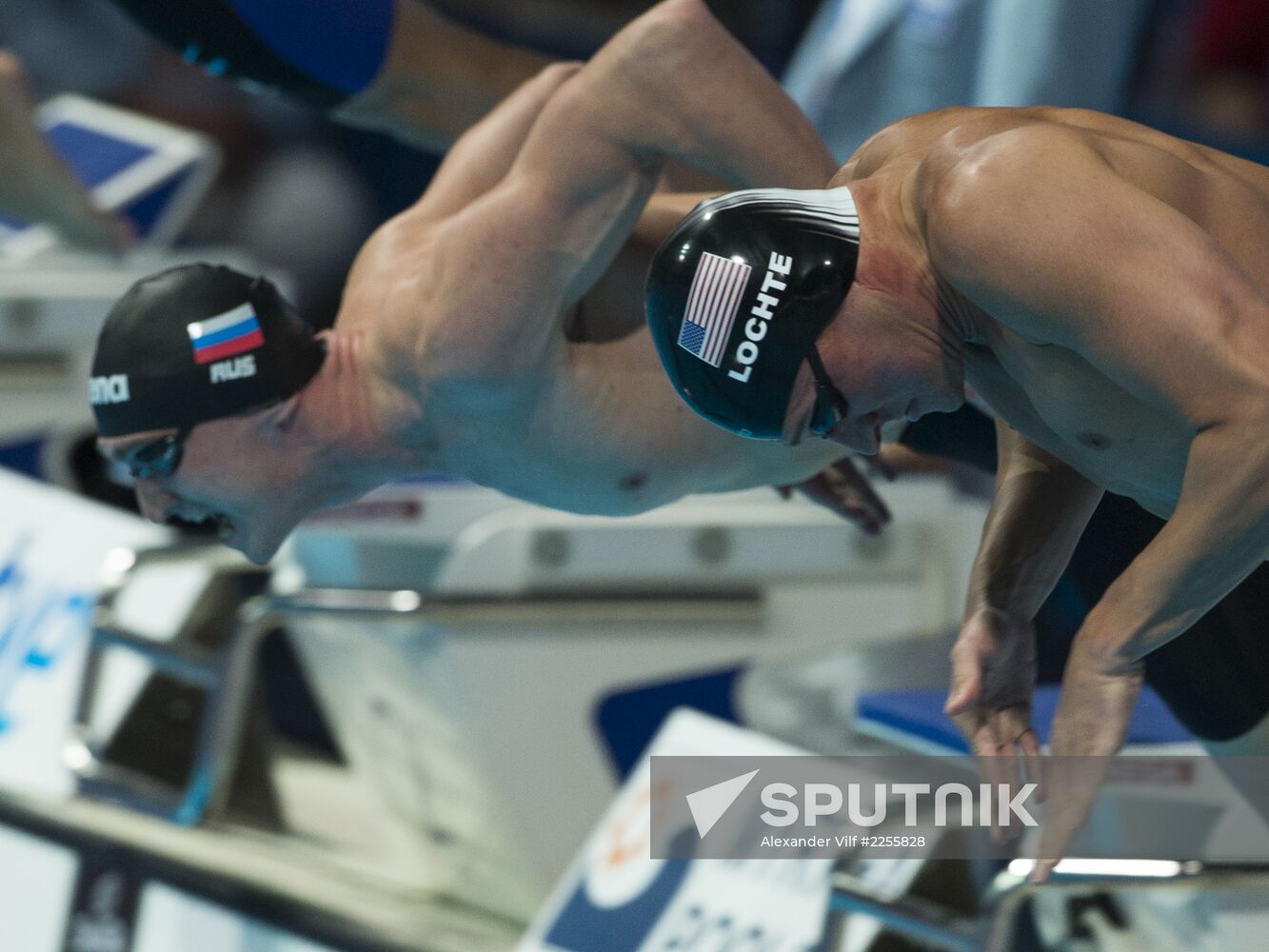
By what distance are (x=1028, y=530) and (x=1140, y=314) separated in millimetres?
578

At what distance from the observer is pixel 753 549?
3.60 meters

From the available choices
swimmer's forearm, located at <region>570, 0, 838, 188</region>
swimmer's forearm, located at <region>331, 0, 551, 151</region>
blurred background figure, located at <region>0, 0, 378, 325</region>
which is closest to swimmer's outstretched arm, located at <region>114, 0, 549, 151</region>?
swimmer's forearm, located at <region>331, 0, 551, 151</region>

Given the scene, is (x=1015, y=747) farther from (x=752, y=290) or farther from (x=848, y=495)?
(x=848, y=495)

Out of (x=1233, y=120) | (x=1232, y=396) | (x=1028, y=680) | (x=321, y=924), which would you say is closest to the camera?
(x=1232, y=396)

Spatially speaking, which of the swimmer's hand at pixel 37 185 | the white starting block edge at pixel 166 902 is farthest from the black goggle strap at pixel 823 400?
the swimmer's hand at pixel 37 185

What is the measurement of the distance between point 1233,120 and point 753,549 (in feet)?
6.14

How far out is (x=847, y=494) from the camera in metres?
2.69

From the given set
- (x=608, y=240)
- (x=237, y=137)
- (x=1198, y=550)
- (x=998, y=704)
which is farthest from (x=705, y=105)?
(x=237, y=137)

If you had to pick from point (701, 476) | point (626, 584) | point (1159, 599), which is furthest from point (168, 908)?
point (1159, 599)

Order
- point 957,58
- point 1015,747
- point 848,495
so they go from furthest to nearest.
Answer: point 957,58, point 848,495, point 1015,747

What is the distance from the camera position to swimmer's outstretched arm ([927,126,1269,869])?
147cm

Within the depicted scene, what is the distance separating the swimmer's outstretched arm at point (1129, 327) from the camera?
1474mm

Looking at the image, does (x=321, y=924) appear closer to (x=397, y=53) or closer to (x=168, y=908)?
(x=168, y=908)

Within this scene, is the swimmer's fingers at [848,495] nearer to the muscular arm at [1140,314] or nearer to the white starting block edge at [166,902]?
the muscular arm at [1140,314]
